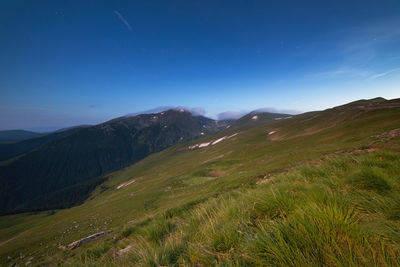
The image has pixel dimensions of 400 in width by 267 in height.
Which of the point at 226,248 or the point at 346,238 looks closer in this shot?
the point at 346,238

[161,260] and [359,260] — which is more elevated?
[359,260]

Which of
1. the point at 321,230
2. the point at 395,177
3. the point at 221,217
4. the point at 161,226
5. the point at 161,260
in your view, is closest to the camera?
the point at 321,230

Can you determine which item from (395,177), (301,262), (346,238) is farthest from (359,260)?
(395,177)

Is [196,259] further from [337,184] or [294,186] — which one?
[337,184]

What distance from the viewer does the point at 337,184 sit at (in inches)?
132

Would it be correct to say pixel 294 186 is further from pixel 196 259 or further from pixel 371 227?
pixel 196 259

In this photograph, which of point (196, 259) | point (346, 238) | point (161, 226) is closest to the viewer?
point (346, 238)

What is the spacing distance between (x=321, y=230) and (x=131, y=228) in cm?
728

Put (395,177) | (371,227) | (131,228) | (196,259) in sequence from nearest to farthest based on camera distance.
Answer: (371,227)
(196,259)
(395,177)
(131,228)

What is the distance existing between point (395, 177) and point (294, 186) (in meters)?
2.13

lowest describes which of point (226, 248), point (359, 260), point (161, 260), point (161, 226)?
point (161, 226)

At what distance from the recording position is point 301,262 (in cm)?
135

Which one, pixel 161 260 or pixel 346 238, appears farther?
pixel 161 260

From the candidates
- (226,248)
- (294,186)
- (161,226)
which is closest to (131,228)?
(161,226)
